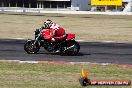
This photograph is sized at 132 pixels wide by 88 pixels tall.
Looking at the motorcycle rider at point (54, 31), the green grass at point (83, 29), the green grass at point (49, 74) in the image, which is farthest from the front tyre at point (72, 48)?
the green grass at point (83, 29)

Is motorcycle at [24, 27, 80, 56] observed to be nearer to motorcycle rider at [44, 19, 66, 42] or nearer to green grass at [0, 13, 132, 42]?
motorcycle rider at [44, 19, 66, 42]

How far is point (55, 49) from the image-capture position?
2025 centimetres

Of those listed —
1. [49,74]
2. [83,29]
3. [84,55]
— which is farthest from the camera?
[83,29]

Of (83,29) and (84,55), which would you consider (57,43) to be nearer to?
(84,55)

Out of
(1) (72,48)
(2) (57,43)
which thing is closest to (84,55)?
(1) (72,48)

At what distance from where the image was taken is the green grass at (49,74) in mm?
12159

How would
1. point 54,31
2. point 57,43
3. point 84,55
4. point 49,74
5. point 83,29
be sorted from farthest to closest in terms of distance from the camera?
1. point 83,29
2. point 84,55
3. point 57,43
4. point 54,31
5. point 49,74

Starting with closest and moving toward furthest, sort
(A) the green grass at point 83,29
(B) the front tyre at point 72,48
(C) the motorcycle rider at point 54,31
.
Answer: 1. (C) the motorcycle rider at point 54,31
2. (B) the front tyre at point 72,48
3. (A) the green grass at point 83,29

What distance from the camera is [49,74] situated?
1403cm

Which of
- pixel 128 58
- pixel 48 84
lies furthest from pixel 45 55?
pixel 48 84

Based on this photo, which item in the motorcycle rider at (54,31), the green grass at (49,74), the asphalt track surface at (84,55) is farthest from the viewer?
the motorcycle rider at (54,31)

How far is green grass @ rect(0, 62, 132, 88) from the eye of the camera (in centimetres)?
1216

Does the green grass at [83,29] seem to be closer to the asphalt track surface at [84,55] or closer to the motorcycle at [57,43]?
the asphalt track surface at [84,55]

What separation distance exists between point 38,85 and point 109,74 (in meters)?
3.37
